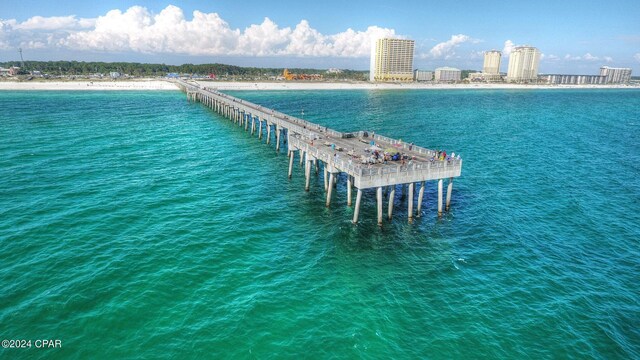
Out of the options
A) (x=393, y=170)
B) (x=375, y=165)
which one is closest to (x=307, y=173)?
(x=375, y=165)

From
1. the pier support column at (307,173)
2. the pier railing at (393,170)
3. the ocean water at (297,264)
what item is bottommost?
the ocean water at (297,264)

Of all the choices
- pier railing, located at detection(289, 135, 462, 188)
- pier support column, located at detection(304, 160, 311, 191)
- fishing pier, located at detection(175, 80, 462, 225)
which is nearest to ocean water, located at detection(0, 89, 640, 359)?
pier support column, located at detection(304, 160, 311, 191)

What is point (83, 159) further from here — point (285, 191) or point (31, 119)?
point (31, 119)

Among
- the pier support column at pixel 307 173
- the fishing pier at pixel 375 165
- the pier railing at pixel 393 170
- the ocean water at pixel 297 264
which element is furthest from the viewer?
the pier support column at pixel 307 173

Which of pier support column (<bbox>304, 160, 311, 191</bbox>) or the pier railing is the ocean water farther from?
the pier railing

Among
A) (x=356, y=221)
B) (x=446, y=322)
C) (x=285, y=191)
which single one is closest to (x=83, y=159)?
(x=285, y=191)

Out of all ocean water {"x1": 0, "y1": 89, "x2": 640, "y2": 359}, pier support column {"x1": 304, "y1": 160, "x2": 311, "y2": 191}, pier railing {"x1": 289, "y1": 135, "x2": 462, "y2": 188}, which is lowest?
ocean water {"x1": 0, "y1": 89, "x2": 640, "y2": 359}

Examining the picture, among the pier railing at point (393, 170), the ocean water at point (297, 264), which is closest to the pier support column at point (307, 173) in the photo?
the ocean water at point (297, 264)

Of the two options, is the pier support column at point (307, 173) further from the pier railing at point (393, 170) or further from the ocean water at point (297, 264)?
the pier railing at point (393, 170)
